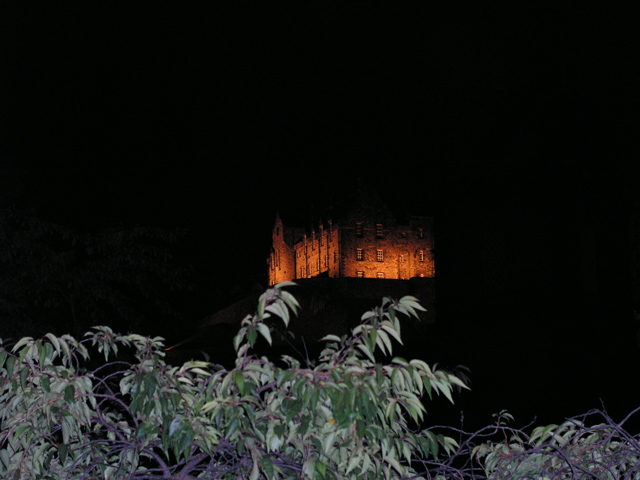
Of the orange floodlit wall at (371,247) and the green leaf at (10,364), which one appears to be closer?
the green leaf at (10,364)

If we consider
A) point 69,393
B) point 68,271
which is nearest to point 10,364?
point 69,393

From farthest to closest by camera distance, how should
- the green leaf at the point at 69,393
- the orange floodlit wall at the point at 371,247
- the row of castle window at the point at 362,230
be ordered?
the row of castle window at the point at 362,230 → the orange floodlit wall at the point at 371,247 → the green leaf at the point at 69,393

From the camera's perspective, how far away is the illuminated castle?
1909 inches

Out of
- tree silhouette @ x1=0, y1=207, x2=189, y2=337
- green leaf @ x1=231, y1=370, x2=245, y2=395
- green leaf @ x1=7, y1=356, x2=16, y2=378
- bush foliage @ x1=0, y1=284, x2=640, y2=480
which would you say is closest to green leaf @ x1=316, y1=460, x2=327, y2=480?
bush foliage @ x1=0, y1=284, x2=640, y2=480

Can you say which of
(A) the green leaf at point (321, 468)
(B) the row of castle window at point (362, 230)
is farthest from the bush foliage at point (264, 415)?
(B) the row of castle window at point (362, 230)

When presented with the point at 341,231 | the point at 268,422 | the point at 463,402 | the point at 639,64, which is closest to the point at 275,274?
the point at 341,231

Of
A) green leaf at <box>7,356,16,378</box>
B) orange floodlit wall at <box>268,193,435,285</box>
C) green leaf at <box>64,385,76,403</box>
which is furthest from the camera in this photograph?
orange floodlit wall at <box>268,193,435,285</box>

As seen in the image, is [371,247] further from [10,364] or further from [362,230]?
[10,364]

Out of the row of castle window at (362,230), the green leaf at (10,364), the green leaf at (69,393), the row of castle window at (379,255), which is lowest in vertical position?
the row of castle window at (379,255)

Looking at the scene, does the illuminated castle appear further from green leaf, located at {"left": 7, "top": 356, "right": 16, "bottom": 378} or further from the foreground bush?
green leaf, located at {"left": 7, "top": 356, "right": 16, "bottom": 378}

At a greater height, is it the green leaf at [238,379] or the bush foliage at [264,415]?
the green leaf at [238,379]

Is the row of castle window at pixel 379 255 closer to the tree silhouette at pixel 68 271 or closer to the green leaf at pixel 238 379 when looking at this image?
the tree silhouette at pixel 68 271

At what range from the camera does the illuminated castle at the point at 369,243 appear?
1909 inches

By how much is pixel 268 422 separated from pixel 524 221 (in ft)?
43.5
